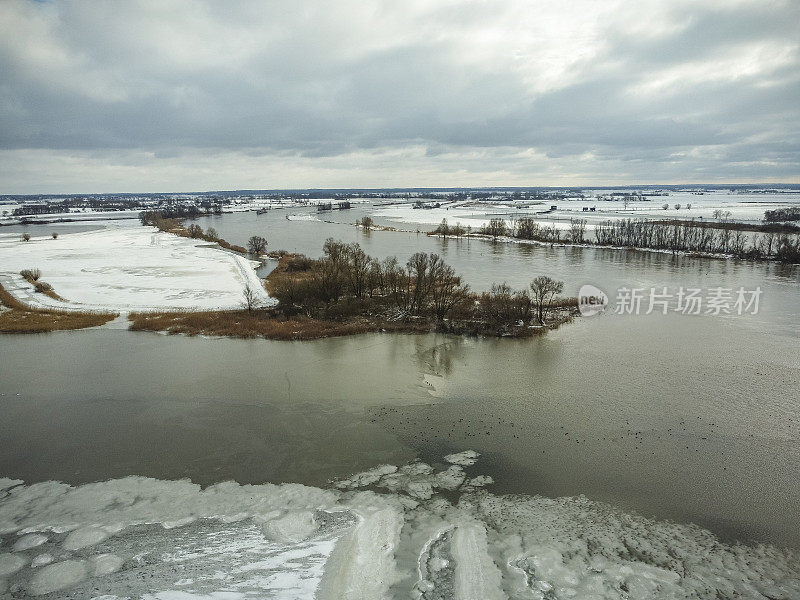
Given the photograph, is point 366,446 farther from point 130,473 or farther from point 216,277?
point 216,277

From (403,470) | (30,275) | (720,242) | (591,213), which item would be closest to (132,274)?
(30,275)

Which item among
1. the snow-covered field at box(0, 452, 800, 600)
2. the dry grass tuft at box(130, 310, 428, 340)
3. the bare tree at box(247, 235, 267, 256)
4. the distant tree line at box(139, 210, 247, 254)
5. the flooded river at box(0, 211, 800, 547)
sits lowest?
the snow-covered field at box(0, 452, 800, 600)

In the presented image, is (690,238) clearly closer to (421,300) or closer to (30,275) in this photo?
(421,300)

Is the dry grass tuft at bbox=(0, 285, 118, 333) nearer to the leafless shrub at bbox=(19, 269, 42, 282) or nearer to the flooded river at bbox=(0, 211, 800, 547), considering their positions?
the flooded river at bbox=(0, 211, 800, 547)

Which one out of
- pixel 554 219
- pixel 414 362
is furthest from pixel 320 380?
pixel 554 219

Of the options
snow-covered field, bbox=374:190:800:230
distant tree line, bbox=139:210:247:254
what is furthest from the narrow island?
snow-covered field, bbox=374:190:800:230

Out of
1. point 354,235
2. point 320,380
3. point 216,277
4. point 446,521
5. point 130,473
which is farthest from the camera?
point 354,235
